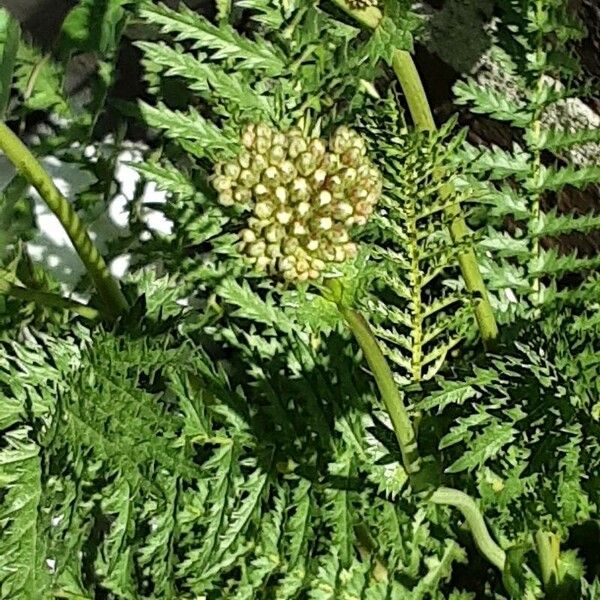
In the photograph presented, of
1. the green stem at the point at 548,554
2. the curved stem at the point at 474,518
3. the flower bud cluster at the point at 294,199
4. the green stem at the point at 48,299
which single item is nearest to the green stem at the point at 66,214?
the green stem at the point at 48,299

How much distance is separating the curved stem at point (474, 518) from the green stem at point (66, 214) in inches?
10.0

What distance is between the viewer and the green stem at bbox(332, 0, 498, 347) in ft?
1.98

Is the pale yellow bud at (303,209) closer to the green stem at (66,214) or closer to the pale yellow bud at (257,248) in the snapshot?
the pale yellow bud at (257,248)

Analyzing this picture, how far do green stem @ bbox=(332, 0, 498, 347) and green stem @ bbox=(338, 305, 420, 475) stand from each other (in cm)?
10

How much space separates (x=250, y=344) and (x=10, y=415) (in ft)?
0.71

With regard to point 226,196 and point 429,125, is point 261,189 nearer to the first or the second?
point 226,196

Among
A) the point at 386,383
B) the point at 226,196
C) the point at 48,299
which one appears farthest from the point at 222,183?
the point at 48,299

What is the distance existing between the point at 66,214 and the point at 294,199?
8.5 inches

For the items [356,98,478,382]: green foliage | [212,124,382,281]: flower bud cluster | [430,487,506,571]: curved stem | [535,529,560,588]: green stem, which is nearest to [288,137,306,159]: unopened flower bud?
[212,124,382,281]: flower bud cluster

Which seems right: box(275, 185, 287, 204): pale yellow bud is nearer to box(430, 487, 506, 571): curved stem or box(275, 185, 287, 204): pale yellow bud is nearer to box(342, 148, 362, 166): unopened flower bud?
box(342, 148, 362, 166): unopened flower bud

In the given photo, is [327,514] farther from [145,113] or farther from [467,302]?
[145,113]

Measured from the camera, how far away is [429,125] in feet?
2.20

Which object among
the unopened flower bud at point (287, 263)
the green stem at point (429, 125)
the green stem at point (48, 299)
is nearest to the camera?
the unopened flower bud at point (287, 263)

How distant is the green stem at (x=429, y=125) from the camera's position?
60 cm
